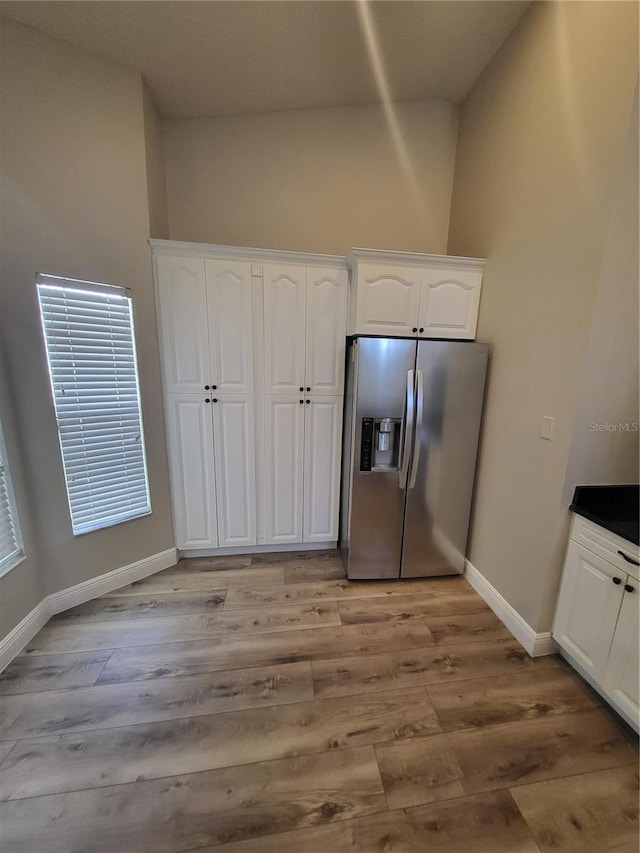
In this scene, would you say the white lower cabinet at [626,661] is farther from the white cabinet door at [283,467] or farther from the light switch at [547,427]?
the white cabinet door at [283,467]

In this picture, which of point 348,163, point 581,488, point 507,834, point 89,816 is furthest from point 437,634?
point 348,163

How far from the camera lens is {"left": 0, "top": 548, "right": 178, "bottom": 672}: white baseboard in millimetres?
1646

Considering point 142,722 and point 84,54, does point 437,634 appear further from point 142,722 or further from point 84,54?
point 84,54

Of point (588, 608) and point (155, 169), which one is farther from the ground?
point (155, 169)

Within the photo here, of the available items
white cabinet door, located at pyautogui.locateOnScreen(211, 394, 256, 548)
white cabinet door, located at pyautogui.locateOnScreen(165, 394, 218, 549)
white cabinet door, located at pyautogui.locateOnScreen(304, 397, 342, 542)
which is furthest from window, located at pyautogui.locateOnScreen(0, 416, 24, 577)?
white cabinet door, located at pyautogui.locateOnScreen(304, 397, 342, 542)

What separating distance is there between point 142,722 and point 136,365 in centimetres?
179

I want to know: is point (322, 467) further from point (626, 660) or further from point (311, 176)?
point (311, 176)

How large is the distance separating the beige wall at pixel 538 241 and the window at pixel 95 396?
2261mm

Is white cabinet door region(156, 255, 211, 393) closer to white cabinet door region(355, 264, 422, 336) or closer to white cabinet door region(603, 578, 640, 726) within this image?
white cabinet door region(355, 264, 422, 336)

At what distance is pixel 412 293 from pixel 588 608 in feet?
6.23

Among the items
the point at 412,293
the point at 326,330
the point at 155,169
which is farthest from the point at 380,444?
the point at 155,169

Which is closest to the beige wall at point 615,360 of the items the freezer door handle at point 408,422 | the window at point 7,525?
the freezer door handle at point 408,422

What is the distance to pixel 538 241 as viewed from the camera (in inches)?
66.2

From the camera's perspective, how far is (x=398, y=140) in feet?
7.92
